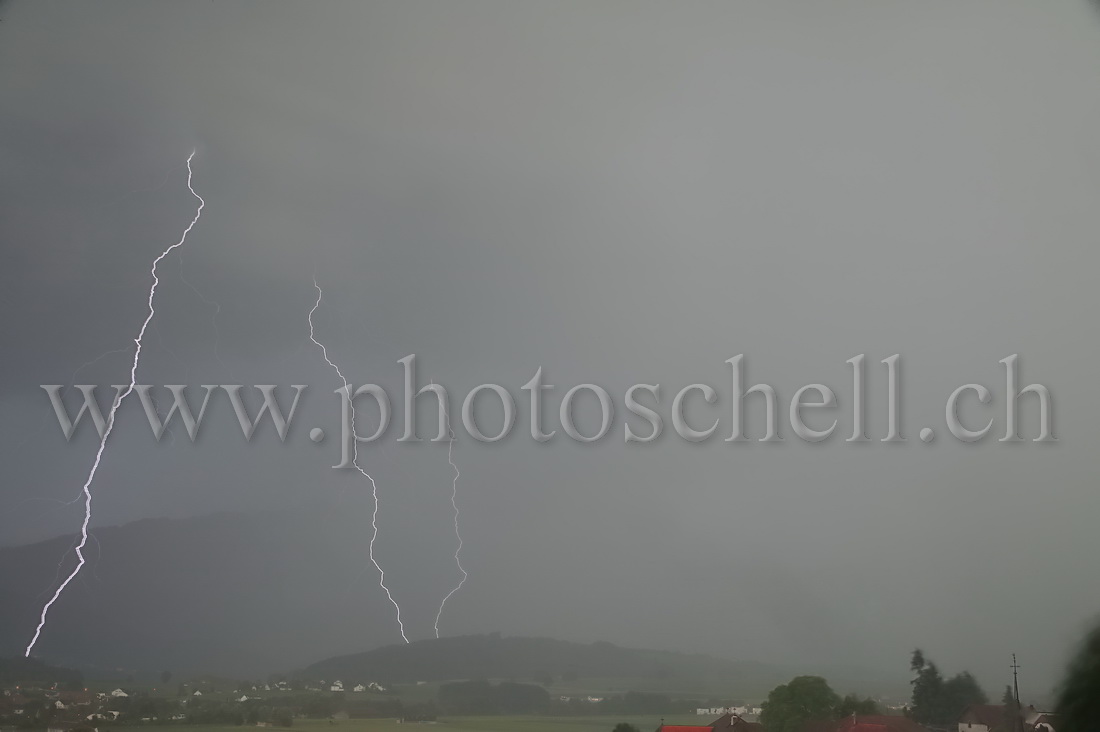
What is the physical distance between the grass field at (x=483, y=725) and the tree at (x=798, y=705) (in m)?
0.50

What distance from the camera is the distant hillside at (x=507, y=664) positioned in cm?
805

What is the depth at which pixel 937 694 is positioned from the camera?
7.96 metres

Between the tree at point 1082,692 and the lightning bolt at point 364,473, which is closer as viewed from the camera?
the tree at point 1082,692

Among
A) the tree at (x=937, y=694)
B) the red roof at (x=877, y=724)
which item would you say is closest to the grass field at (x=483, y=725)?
the red roof at (x=877, y=724)

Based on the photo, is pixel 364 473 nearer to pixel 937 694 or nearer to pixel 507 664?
pixel 507 664

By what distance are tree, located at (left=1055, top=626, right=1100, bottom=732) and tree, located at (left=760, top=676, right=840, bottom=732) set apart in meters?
1.68

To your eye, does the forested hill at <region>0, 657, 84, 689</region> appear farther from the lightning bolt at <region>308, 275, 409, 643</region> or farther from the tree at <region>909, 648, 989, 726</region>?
the tree at <region>909, 648, 989, 726</region>

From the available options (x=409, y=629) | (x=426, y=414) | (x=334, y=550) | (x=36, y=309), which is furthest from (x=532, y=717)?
(x=36, y=309)

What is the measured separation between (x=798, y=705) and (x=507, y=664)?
7.74 feet

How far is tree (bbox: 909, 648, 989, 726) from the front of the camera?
787 centimetres

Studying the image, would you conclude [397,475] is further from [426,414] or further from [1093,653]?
[1093,653]

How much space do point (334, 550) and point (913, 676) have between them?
15.8 ft

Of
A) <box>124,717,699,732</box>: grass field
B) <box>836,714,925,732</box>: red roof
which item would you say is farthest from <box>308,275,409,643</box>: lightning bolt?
<box>836,714,925,732</box>: red roof

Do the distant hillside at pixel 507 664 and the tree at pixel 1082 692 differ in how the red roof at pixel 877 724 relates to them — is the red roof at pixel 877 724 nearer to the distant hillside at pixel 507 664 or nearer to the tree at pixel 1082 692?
the distant hillside at pixel 507 664
